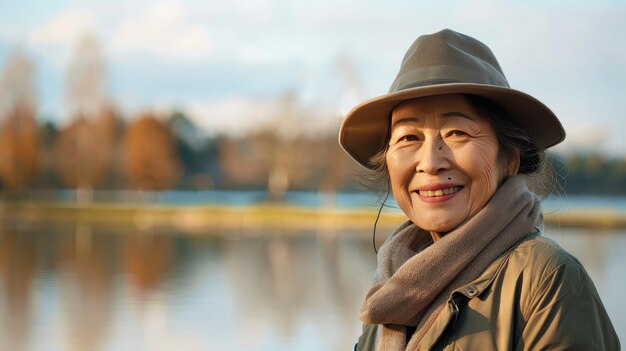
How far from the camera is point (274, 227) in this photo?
113 ft

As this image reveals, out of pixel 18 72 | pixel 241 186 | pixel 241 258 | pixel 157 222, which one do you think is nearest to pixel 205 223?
pixel 157 222

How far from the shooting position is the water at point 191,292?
914 cm

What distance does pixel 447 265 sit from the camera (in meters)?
1.86

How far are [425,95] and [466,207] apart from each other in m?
0.26

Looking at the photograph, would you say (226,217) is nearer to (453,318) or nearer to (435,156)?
(435,156)

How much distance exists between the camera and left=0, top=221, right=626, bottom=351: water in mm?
9141

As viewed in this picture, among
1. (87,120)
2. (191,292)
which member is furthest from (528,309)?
(87,120)

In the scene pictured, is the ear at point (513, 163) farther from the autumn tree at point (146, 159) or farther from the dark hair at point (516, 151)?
the autumn tree at point (146, 159)

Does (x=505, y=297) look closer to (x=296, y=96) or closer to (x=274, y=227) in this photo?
(x=274, y=227)

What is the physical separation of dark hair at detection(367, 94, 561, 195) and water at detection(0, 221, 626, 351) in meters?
2.44

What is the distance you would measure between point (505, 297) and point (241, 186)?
252 ft

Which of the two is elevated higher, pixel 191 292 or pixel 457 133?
pixel 457 133

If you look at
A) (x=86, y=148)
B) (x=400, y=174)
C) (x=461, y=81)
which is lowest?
(x=86, y=148)

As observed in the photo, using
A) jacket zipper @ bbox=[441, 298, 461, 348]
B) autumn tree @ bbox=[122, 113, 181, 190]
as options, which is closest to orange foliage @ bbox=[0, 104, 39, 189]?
autumn tree @ bbox=[122, 113, 181, 190]
